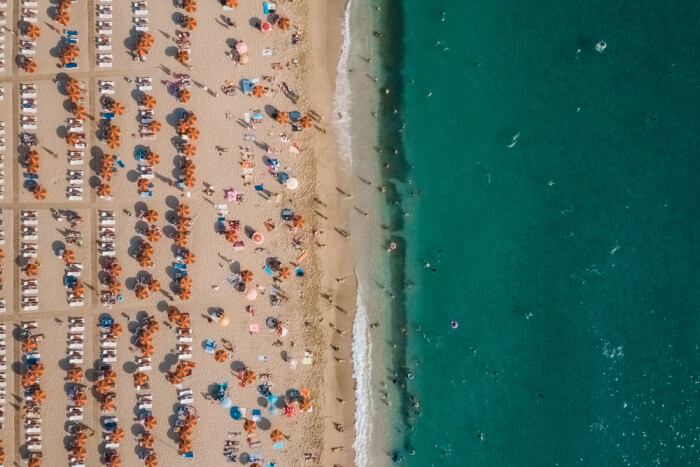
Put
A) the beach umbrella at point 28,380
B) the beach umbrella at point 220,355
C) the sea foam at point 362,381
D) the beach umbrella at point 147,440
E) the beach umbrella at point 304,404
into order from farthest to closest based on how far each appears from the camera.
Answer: the sea foam at point 362,381, the beach umbrella at point 304,404, the beach umbrella at point 220,355, the beach umbrella at point 147,440, the beach umbrella at point 28,380

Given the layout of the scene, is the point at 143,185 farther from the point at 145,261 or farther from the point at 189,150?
the point at 145,261

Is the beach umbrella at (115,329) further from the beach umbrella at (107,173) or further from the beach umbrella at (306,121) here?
the beach umbrella at (306,121)

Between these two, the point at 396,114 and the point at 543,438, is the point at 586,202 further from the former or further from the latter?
the point at 543,438

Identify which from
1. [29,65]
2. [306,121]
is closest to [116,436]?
[306,121]

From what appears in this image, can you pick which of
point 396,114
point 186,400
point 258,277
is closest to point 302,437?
point 186,400

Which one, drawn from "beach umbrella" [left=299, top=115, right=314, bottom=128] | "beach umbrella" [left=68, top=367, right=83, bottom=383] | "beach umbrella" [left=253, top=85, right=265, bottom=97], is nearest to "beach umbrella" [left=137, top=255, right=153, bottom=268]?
"beach umbrella" [left=68, top=367, right=83, bottom=383]

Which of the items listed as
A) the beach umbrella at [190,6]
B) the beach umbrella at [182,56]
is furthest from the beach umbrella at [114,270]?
the beach umbrella at [190,6]
